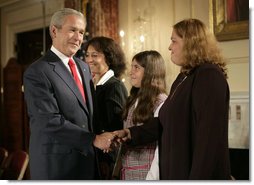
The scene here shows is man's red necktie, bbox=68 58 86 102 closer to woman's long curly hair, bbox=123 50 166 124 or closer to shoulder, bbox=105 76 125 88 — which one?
shoulder, bbox=105 76 125 88

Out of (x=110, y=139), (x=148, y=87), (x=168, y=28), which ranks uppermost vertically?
(x=168, y=28)

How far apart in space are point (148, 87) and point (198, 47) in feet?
1.12

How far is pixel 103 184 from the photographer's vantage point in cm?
168

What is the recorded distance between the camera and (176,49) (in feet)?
4.90

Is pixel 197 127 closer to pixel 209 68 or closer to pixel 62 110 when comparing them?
pixel 209 68

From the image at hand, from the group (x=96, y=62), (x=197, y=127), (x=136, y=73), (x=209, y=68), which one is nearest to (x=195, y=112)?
(x=197, y=127)

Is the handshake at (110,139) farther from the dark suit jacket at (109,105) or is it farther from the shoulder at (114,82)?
the shoulder at (114,82)

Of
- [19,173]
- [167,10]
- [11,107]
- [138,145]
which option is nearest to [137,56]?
[167,10]

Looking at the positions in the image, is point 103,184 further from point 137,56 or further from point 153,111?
point 137,56

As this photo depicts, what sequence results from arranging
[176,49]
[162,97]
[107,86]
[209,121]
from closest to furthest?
[209,121]
[176,49]
[162,97]
[107,86]

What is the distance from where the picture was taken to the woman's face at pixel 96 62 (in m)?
1.75

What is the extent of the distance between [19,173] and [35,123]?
0.29 meters

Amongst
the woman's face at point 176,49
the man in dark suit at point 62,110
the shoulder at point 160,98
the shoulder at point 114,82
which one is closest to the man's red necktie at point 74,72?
the man in dark suit at point 62,110

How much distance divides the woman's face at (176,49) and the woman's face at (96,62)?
380 millimetres
